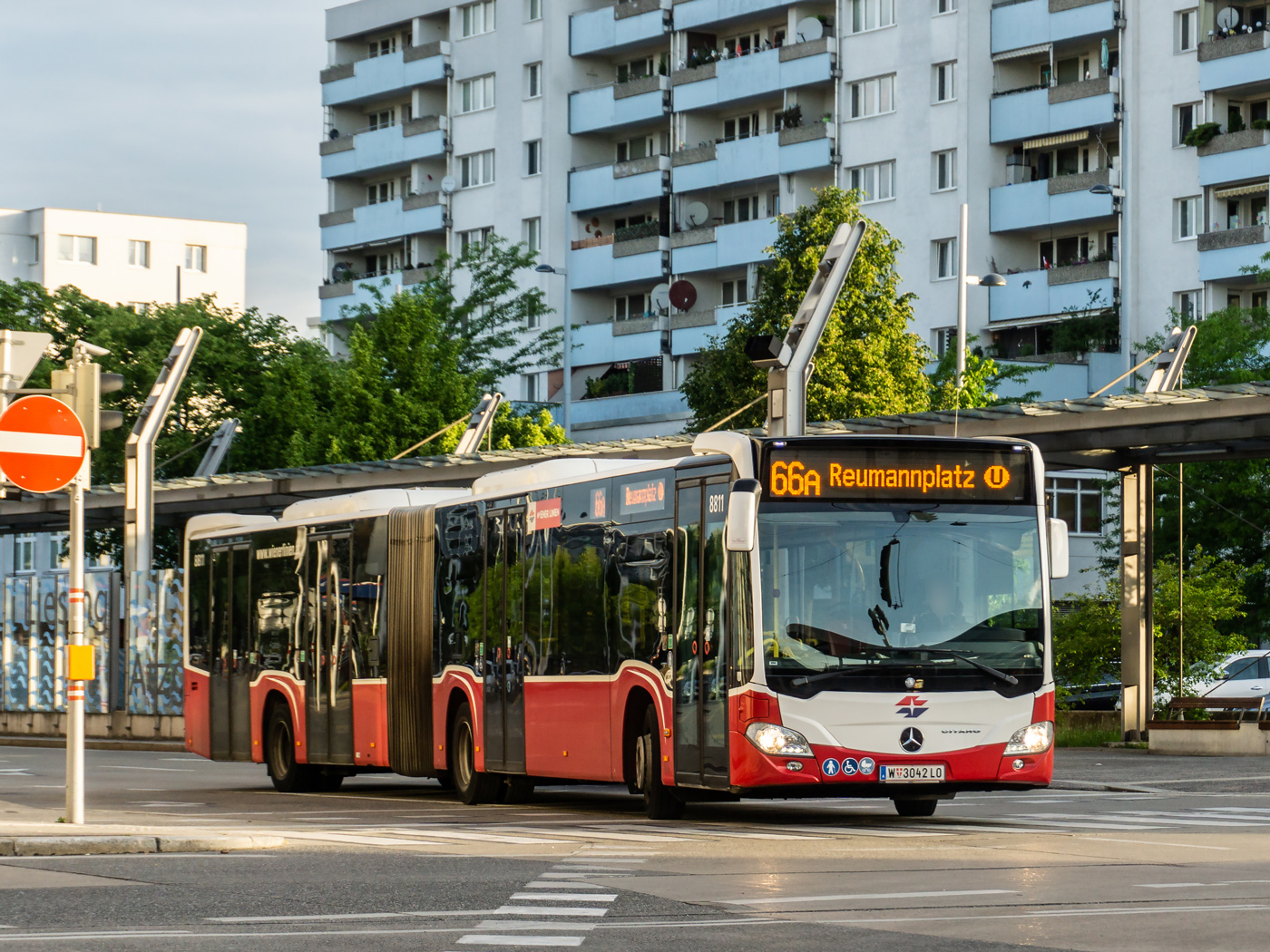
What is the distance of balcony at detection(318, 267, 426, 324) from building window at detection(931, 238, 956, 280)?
23730mm

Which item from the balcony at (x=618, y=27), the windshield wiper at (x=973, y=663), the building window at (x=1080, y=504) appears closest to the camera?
the windshield wiper at (x=973, y=663)

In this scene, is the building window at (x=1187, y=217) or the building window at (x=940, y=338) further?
the building window at (x=940, y=338)

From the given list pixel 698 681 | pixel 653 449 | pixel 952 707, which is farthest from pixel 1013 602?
pixel 653 449

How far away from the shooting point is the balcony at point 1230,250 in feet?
212

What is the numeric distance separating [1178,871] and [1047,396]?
55.3 meters

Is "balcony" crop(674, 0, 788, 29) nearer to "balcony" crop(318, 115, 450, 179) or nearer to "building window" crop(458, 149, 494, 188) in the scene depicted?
"building window" crop(458, 149, 494, 188)

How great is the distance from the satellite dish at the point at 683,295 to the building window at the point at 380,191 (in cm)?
1910

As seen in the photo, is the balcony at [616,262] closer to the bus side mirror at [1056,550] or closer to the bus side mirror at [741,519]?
the bus side mirror at [1056,550]

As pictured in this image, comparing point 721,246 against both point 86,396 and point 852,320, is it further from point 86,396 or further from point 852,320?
point 86,396

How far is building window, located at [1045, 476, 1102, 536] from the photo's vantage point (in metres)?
68.8

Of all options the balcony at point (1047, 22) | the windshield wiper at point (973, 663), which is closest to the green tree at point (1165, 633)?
the windshield wiper at point (973, 663)

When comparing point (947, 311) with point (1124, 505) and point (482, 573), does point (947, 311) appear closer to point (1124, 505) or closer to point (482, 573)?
point (1124, 505)

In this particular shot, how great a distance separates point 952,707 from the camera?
16.8 meters

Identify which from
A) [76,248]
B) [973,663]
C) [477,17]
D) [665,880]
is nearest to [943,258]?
[477,17]
